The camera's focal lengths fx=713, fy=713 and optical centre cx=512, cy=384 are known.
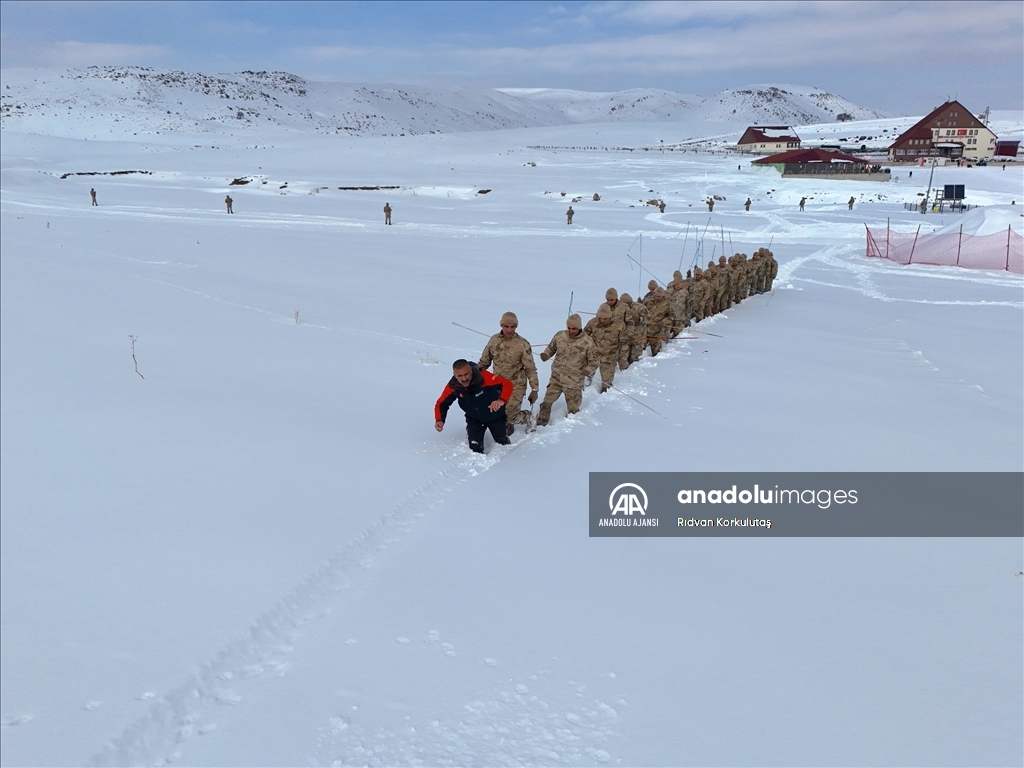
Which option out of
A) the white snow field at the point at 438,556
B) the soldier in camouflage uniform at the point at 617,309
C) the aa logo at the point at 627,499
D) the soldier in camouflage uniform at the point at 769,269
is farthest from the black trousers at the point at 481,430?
the soldier in camouflage uniform at the point at 769,269

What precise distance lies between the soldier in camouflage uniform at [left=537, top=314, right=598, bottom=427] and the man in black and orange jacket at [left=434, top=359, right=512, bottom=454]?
0.97m

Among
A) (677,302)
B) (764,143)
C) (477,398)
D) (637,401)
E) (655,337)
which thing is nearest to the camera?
(477,398)

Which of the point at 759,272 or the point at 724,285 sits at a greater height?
the point at 759,272

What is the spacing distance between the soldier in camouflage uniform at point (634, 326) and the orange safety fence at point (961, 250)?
48.0 feet

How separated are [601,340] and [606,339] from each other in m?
0.06

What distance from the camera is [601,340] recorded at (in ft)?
26.2

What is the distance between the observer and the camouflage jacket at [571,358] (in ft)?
22.6

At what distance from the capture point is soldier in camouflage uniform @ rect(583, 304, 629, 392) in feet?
26.1

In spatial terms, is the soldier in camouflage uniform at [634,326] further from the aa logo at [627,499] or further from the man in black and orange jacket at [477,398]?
the aa logo at [627,499]

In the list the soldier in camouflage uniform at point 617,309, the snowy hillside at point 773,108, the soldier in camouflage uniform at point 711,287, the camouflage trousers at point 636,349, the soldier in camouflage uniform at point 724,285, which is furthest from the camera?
the snowy hillside at point 773,108

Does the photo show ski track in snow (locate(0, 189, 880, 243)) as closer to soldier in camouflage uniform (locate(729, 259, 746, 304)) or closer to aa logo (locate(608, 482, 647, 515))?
soldier in camouflage uniform (locate(729, 259, 746, 304))

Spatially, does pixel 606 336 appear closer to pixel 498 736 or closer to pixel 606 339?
pixel 606 339

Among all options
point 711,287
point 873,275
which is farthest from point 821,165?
point 711,287

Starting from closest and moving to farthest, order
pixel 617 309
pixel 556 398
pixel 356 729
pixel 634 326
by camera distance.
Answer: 1. pixel 356 729
2. pixel 556 398
3. pixel 617 309
4. pixel 634 326
